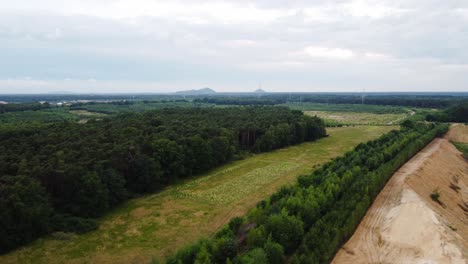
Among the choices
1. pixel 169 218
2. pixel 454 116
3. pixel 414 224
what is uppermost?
pixel 454 116

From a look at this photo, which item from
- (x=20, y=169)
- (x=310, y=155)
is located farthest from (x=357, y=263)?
(x=310, y=155)

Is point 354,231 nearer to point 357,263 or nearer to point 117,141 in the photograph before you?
point 357,263

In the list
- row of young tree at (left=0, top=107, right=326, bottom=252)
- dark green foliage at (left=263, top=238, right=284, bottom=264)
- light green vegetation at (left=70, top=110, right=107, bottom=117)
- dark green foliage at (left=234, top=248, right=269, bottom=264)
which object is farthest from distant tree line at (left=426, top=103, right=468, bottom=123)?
light green vegetation at (left=70, top=110, right=107, bottom=117)

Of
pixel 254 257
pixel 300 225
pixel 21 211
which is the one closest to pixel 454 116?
pixel 300 225

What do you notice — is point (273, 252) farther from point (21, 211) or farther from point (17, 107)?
point (17, 107)

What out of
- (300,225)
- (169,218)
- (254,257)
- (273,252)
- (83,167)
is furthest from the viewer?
(169,218)

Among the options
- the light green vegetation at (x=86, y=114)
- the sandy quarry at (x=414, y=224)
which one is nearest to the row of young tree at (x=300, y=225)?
the sandy quarry at (x=414, y=224)
